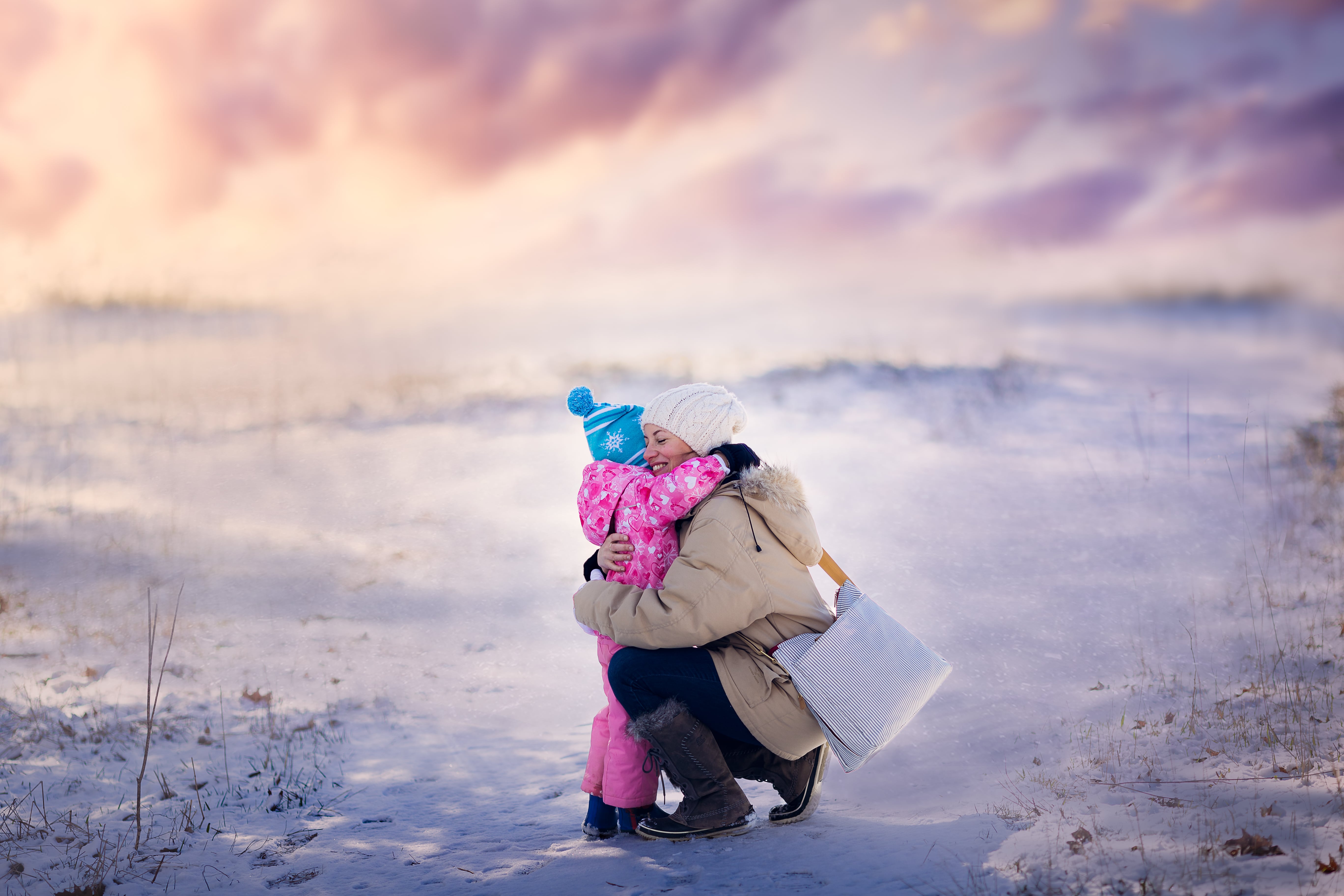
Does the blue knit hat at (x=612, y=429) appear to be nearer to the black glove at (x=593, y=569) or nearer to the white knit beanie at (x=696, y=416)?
the white knit beanie at (x=696, y=416)

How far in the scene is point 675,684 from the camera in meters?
2.94

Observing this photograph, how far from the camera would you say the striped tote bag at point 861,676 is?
278 centimetres

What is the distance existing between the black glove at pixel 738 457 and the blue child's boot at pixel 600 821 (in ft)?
4.75

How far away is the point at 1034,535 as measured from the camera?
8.04m

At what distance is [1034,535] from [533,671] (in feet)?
16.9

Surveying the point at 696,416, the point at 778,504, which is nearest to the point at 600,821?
the point at 778,504

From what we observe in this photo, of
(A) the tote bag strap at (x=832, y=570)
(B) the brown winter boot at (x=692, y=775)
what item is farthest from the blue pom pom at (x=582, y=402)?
(B) the brown winter boot at (x=692, y=775)

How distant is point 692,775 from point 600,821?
1.63 ft

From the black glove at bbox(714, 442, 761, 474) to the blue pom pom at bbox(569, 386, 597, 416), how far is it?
1.97ft

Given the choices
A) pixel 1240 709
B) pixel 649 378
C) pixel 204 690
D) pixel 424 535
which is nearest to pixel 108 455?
pixel 424 535

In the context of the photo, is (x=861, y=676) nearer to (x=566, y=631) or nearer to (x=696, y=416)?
(x=696, y=416)

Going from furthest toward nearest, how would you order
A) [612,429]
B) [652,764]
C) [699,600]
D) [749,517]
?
[612,429] < [652,764] < [749,517] < [699,600]

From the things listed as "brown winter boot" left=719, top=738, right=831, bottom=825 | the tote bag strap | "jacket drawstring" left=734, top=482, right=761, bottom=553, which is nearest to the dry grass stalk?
"brown winter boot" left=719, top=738, right=831, bottom=825

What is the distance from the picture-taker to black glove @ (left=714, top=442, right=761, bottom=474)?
3027 millimetres
